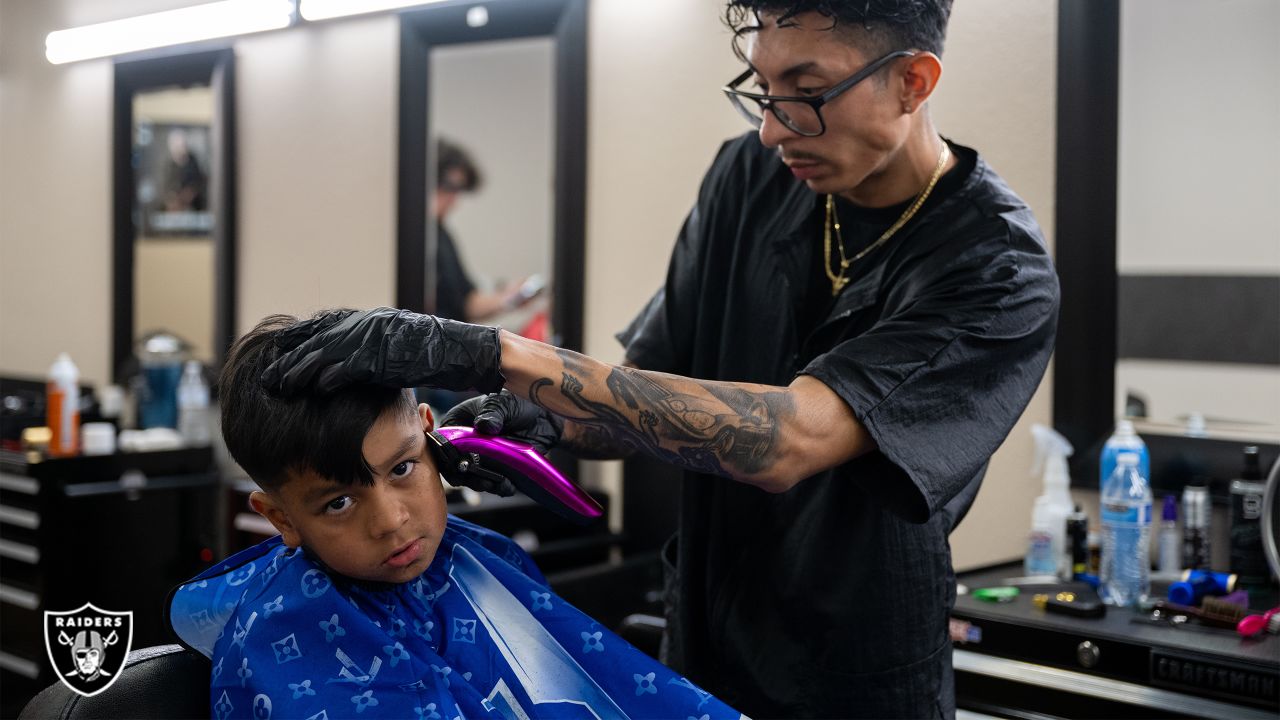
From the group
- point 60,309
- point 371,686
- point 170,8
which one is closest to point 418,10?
point 170,8

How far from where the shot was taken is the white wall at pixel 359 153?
8.08 feet

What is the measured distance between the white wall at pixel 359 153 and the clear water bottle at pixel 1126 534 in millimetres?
269

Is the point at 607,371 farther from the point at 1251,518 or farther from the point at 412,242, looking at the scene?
the point at 412,242

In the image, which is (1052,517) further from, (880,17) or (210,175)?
(210,175)

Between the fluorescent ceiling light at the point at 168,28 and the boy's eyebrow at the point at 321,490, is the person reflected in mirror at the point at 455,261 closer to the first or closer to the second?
the fluorescent ceiling light at the point at 168,28

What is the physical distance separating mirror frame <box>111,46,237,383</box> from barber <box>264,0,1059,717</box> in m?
2.95

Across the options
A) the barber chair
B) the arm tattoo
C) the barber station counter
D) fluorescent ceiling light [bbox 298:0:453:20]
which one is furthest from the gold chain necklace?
fluorescent ceiling light [bbox 298:0:453:20]

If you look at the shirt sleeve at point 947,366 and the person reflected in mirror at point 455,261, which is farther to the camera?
the person reflected in mirror at point 455,261

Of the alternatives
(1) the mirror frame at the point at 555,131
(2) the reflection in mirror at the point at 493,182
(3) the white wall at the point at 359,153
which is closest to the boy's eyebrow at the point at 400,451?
(3) the white wall at the point at 359,153

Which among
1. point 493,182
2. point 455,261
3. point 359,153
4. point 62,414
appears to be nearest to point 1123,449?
point 493,182

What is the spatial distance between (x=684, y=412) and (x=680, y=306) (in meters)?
0.44

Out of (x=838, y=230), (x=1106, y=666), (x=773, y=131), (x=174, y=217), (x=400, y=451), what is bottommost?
(x=1106, y=666)

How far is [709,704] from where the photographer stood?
1350mm

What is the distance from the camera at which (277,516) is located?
1.38 metres
